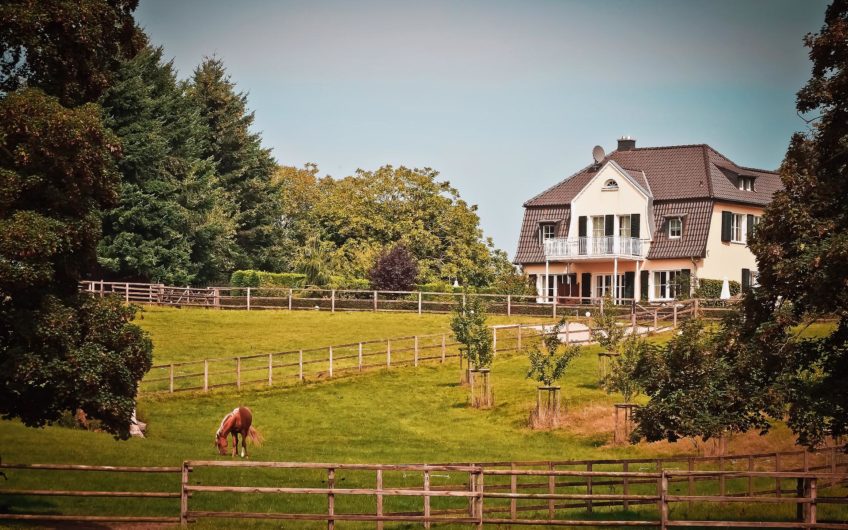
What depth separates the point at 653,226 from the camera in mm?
70562

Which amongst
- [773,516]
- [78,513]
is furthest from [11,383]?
[773,516]

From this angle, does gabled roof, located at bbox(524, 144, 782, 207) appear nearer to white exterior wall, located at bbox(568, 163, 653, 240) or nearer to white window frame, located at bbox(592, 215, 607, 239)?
white exterior wall, located at bbox(568, 163, 653, 240)

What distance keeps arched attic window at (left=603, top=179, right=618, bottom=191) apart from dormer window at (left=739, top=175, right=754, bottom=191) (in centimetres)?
678

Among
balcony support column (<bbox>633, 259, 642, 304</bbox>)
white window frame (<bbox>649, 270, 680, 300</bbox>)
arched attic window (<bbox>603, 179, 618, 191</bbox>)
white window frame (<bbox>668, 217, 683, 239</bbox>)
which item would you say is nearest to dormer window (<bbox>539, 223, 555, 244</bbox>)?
arched attic window (<bbox>603, 179, 618, 191</bbox>)

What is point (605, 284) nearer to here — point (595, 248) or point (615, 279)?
point (595, 248)

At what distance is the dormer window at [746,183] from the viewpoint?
71312 millimetres

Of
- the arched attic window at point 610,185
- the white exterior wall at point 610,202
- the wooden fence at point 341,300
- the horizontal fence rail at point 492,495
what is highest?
the arched attic window at point 610,185

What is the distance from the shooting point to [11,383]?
23734 mm

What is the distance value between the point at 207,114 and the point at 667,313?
139 feet

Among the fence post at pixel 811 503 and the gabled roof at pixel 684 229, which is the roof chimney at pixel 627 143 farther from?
the fence post at pixel 811 503

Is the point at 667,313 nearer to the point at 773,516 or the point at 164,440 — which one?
the point at 164,440

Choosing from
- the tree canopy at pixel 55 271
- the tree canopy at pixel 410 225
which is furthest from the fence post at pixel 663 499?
the tree canopy at pixel 410 225

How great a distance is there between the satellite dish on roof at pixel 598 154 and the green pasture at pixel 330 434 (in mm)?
20709

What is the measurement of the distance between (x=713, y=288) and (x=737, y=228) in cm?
542
